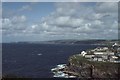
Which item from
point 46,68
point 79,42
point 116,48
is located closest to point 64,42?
point 79,42

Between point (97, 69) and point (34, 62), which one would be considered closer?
point (97, 69)

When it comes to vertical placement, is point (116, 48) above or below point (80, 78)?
above

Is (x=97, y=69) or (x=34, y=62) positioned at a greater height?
(x=97, y=69)

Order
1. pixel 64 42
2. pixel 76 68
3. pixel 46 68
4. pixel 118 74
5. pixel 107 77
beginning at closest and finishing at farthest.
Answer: pixel 118 74 → pixel 107 77 → pixel 76 68 → pixel 46 68 → pixel 64 42

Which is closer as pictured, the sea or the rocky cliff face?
the rocky cliff face

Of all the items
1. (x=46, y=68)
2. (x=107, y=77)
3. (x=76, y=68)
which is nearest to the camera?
(x=107, y=77)

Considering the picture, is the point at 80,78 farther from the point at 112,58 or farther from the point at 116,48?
the point at 116,48

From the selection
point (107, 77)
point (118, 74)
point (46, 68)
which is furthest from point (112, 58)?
point (46, 68)

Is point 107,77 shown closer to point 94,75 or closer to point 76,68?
point 94,75

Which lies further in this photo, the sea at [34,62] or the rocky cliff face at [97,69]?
the sea at [34,62]

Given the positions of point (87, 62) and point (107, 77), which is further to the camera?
point (87, 62)
